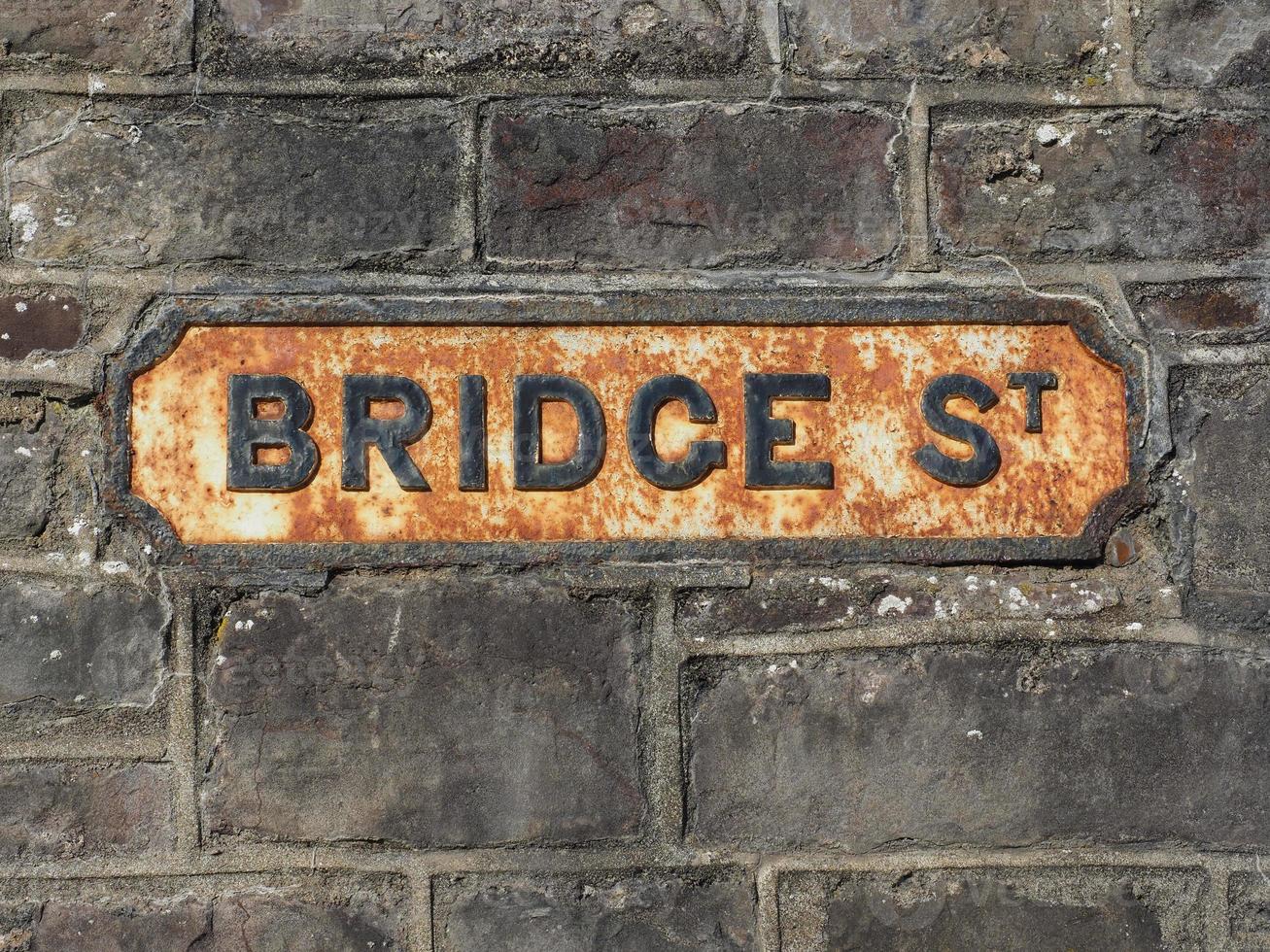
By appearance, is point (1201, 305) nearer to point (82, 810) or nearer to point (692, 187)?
point (692, 187)

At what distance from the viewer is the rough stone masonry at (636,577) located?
1382mm

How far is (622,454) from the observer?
1.42 m

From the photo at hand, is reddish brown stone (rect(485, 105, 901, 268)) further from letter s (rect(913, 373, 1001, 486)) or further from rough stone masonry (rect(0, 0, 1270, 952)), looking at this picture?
letter s (rect(913, 373, 1001, 486))

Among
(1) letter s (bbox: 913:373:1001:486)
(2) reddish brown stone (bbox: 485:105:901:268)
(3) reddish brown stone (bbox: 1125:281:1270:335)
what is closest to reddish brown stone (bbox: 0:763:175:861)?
(2) reddish brown stone (bbox: 485:105:901:268)

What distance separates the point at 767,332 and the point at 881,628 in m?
0.41

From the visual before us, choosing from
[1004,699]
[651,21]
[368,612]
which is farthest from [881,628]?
[651,21]

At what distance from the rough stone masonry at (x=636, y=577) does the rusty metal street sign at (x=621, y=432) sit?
5cm

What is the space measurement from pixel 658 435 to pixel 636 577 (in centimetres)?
18

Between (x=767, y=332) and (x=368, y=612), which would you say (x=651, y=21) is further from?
(x=368, y=612)

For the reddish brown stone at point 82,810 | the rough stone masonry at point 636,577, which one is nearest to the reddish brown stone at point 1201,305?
the rough stone masonry at point 636,577

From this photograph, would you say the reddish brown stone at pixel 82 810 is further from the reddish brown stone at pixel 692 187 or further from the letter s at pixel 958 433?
the letter s at pixel 958 433

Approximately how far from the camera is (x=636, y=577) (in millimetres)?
1406

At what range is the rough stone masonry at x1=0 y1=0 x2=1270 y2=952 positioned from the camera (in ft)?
4.53

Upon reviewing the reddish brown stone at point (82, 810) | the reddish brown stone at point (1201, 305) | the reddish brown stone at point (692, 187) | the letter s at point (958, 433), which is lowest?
the reddish brown stone at point (82, 810)
